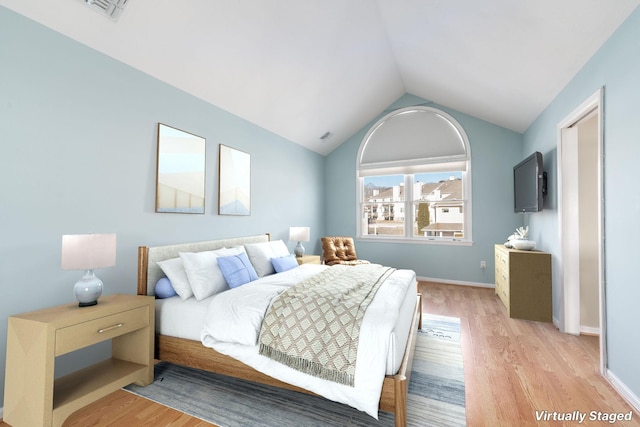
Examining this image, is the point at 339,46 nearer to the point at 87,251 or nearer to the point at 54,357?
the point at 87,251

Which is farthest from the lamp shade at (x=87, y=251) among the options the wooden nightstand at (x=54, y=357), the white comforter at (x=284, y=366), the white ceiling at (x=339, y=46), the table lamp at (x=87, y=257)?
the white ceiling at (x=339, y=46)

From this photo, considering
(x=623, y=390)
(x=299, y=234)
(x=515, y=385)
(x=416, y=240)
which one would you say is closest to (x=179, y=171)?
(x=299, y=234)

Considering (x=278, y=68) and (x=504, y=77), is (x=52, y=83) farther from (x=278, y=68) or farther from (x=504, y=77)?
(x=504, y=77)

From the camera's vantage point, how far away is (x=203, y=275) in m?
2.55

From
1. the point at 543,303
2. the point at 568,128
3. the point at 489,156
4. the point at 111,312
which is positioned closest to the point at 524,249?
the point at 543,303

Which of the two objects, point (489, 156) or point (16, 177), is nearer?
point (16, 177)

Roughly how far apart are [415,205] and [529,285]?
98.9 inches

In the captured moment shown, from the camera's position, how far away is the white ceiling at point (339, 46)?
88.6 inches

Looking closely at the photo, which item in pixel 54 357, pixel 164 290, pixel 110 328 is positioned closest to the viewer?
pixel 54 357

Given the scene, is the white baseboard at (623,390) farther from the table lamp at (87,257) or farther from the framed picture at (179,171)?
the framed picture at (179,171)

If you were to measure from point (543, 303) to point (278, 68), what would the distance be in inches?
163

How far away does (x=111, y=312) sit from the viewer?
1952 millimetres

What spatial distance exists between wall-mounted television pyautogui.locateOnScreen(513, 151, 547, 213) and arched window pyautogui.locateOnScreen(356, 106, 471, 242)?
0.99 metres

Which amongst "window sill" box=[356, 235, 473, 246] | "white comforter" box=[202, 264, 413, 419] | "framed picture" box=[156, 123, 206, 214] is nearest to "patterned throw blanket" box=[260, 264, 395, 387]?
"white comforter" box=[202, 264, 413, 419]
